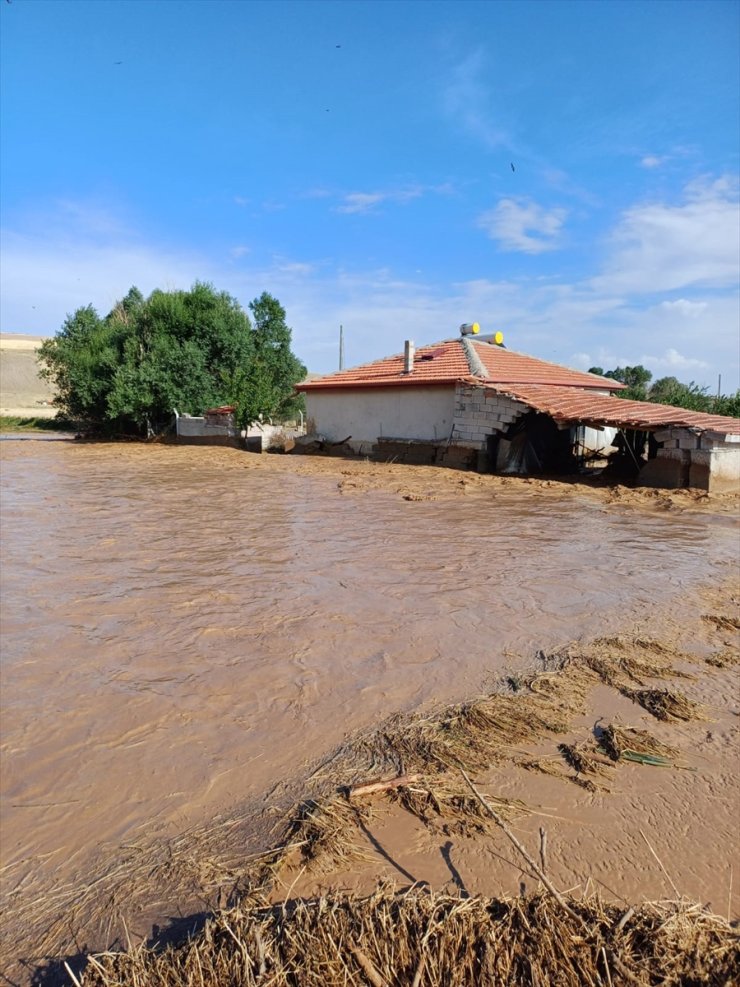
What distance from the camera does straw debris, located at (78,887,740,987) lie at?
1.94m

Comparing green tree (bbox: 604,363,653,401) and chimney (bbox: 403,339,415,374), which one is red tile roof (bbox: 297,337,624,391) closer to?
chimney (bbox: 403,339,415,374)

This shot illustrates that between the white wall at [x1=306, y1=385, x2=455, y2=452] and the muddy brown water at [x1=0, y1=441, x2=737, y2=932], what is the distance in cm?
710

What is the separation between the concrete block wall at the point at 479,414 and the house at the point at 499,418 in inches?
1.1

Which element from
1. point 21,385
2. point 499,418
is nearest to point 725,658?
point 499,418

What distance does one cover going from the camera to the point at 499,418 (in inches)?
690

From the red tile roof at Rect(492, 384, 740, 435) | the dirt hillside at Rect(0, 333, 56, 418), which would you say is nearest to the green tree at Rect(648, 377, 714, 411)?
the red tile roof at Rect(492, 384, 740, 435)

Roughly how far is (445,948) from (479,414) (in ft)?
54.3

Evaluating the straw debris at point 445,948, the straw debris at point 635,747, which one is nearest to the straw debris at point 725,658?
the straw debris at point 635,747

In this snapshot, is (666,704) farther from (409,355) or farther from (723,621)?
(409,355)

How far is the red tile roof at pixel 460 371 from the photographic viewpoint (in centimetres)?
1955

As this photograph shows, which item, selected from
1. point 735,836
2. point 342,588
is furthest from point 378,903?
point 342,588

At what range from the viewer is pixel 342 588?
274 inches

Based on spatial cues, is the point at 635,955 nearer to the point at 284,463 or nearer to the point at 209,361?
the point at 284,463

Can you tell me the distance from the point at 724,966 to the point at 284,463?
1895cm
